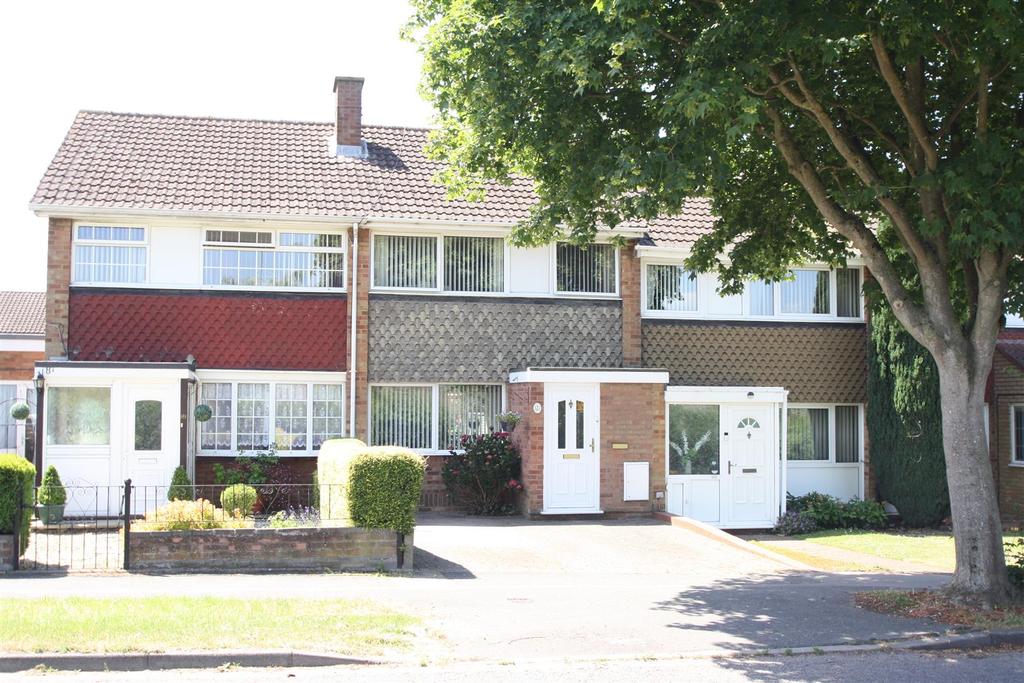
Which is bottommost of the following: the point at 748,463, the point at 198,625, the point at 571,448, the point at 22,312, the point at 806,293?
the point at 198,625

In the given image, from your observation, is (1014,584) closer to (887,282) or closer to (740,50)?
(887,282)

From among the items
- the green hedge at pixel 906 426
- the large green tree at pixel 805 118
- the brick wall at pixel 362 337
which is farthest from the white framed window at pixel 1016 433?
the brick wall at pixel 362 337

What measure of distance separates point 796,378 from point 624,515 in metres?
5.14

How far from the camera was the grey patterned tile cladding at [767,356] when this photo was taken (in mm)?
20188

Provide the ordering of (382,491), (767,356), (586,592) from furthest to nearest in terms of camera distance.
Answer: (767,356), (382,491), (586,592)

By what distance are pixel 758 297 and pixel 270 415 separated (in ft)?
32.9

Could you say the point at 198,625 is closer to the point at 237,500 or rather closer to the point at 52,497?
the point at 237,500

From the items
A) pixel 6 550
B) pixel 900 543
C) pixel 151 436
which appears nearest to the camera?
pixel 6 550

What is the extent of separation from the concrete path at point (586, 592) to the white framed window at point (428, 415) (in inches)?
123

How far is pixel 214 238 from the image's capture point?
1869 centimetres

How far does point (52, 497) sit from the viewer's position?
52.4 ft

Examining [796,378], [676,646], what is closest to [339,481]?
[676,646]

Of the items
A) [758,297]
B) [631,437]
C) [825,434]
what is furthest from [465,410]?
[825,434]

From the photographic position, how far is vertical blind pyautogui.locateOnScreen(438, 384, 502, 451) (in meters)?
19.3
